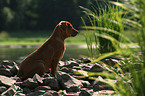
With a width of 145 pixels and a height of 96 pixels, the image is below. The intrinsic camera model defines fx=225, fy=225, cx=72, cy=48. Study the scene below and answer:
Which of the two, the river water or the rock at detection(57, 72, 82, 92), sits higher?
the rock at detection(57, 72, 82, 92)

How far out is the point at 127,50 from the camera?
2.25m

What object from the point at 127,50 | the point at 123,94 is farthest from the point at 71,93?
the point at 127,50

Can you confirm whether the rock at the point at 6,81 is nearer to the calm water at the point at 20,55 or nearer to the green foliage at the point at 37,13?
the calm water at the point at 20,55

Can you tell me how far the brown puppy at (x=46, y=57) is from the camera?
4.34 metres

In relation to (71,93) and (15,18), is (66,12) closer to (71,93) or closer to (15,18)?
(15,18)

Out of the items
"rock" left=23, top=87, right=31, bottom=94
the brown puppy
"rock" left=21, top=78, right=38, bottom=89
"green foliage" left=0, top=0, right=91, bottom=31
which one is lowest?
"rock" left=23, top=87, right=31, bottom=94

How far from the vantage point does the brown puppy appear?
434 centimetres

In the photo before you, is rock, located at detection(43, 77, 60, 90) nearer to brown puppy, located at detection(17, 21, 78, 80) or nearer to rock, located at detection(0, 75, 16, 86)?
brown puppy, located at detection(17, 21, 78, 80)

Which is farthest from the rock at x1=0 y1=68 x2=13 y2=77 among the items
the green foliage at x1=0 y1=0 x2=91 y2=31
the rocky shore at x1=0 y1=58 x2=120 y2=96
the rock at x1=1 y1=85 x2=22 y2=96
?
the green foliage at x1=0 y1=0 x2=91 y2=31

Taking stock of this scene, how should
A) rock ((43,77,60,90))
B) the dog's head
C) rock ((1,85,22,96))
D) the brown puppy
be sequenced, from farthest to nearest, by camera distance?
the dog's head → the brown puppy → rock ((43,77,60,90)) → rock ((1,85,22,96))

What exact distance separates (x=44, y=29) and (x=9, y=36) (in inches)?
236

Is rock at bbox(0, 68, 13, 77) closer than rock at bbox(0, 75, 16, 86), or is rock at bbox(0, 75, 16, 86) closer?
rock at bbox(0, 75, 16, 86)

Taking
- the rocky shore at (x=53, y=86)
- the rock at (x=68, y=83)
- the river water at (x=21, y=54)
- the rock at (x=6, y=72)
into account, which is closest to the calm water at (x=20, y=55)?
the river water at (x=21, y=54)

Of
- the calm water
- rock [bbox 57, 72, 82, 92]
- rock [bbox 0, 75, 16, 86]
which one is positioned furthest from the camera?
the calm water
